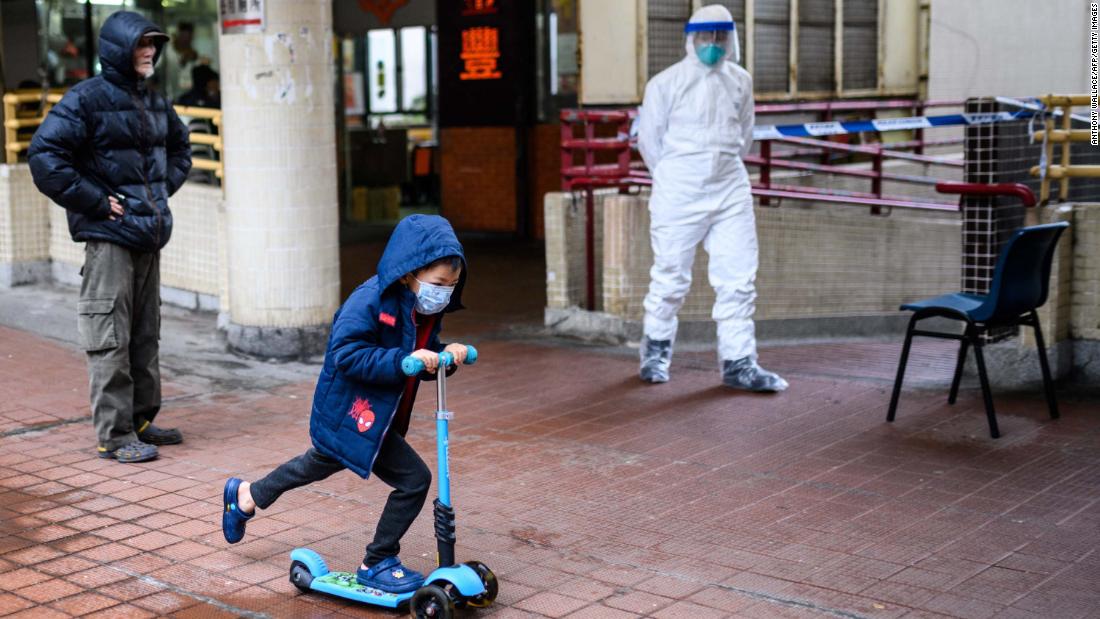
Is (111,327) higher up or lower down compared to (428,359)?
lower down

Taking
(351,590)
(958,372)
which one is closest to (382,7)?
(958,372)

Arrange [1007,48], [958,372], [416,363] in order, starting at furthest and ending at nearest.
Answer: [1007,48]
[958,372]
[416,363]

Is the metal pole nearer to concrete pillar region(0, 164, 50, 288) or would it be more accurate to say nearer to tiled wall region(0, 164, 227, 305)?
tiled wall region(0, 164, 227, 305)

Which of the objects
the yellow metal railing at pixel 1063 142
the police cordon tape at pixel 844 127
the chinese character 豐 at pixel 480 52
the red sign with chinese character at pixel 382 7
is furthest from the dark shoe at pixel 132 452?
the red sign with chinese character at pixel 382 7

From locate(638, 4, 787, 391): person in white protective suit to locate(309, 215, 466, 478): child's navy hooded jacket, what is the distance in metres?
3.61

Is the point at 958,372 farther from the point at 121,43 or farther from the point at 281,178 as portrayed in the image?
the point at 121,43

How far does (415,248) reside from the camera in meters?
4.36

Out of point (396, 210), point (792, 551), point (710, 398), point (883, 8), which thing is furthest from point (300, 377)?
point (396, 210)

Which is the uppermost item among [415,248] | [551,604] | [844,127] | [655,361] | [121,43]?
[121,43]

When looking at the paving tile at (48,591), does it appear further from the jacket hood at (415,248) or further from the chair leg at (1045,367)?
the chair leg at (1045,367)

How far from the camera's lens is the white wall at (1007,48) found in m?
13.5

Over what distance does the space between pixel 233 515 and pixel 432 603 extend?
3.12 ft

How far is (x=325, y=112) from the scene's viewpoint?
882 cm

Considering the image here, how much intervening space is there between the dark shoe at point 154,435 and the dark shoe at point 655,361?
9.47ft
